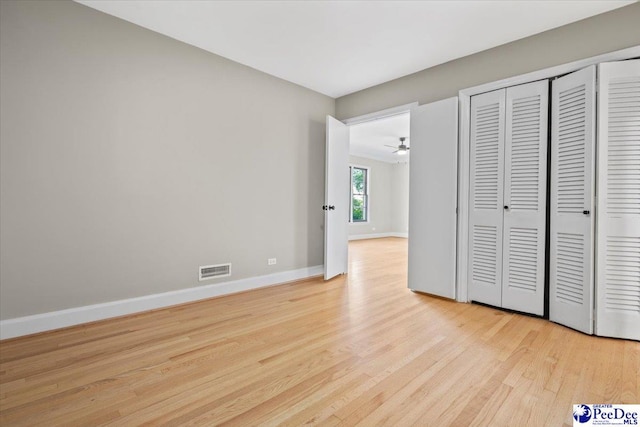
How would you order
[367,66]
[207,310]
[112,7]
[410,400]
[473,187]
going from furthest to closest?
[367,66] < [473,187] < [207,310] < [112,7] < [410,400]

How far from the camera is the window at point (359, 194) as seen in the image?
9.74 meters

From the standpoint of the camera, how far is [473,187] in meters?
3.23

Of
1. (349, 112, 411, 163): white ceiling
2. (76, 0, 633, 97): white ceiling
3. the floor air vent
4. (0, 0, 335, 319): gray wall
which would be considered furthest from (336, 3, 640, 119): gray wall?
the floor air vent

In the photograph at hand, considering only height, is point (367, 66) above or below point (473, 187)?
above

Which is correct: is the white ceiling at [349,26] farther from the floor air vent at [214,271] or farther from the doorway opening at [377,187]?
the doorway opening at [377,187]

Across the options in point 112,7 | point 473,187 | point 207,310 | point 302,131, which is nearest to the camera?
point 112,7

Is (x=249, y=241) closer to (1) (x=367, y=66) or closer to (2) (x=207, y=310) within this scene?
(2) (x=207, y=310)

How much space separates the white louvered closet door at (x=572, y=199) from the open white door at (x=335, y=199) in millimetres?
2451

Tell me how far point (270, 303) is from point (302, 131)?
2.44 m

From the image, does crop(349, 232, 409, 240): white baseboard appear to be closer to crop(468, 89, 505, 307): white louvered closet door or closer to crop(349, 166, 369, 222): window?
crop(349, 166, 369, 222): window

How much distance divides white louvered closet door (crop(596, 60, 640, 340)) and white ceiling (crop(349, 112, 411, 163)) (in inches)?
113

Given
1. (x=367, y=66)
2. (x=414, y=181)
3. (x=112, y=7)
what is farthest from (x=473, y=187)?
(x=112, y=7)

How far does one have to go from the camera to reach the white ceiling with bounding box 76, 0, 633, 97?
2553 millimetres

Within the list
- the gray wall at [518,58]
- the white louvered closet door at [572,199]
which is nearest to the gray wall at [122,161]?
the gray wall at [518,58]
